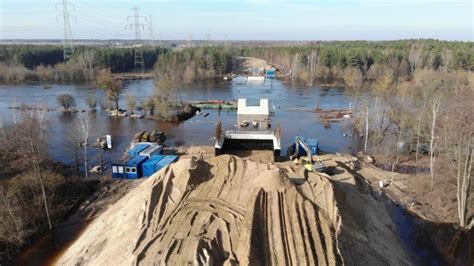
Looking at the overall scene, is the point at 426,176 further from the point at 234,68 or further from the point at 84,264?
the point at 234,68

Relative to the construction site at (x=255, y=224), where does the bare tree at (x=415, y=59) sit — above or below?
above

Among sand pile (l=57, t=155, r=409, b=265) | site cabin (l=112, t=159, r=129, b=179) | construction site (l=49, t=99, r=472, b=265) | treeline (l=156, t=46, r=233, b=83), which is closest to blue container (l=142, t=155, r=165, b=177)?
site cabin (l=112, t=159, r=129, b=179)

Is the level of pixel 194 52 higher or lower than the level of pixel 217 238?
higher

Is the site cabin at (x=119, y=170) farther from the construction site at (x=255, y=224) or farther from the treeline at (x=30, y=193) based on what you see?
the construction site at (x=255, y=224)

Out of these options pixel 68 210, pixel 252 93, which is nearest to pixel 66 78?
pixel 252 93

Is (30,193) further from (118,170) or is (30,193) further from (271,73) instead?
(271,73)

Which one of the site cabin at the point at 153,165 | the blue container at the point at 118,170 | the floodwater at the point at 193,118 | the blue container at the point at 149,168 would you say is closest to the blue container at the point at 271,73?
the floodwater at the point at 193,118
